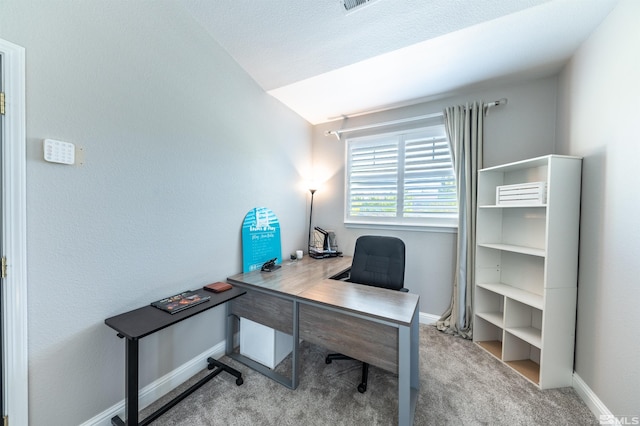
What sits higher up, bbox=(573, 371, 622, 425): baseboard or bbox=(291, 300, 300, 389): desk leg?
bbox=(291, 300, 300, 389): desk leg

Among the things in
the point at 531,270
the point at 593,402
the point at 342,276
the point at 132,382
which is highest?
the point at 531,270

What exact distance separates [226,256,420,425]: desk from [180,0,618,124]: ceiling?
1909mm

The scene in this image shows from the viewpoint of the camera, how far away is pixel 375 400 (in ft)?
5.18

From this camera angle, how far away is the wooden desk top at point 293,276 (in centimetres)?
183

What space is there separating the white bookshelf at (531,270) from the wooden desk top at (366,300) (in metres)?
1.05

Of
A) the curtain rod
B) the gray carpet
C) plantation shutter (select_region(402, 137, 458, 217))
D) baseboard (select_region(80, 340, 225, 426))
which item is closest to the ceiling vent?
the curtain rod

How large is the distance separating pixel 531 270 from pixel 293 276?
2.16 m

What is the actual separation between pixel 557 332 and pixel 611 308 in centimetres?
41

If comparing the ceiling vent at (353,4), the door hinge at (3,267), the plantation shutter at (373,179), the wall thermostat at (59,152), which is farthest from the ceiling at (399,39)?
the door hinge at (3,267)

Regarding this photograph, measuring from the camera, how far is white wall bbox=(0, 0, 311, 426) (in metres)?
1.12

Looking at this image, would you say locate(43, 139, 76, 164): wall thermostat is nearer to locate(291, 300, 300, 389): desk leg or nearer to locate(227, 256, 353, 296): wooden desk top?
locate(227, 256, 353, 296): wooden desk top

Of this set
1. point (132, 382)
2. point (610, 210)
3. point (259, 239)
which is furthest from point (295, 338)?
point (610, 210)

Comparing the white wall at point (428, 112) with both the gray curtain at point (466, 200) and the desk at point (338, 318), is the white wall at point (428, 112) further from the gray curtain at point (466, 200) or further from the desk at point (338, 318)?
the desk at point (338, 318)

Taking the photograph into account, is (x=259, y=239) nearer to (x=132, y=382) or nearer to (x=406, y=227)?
(x=132, y=382)
